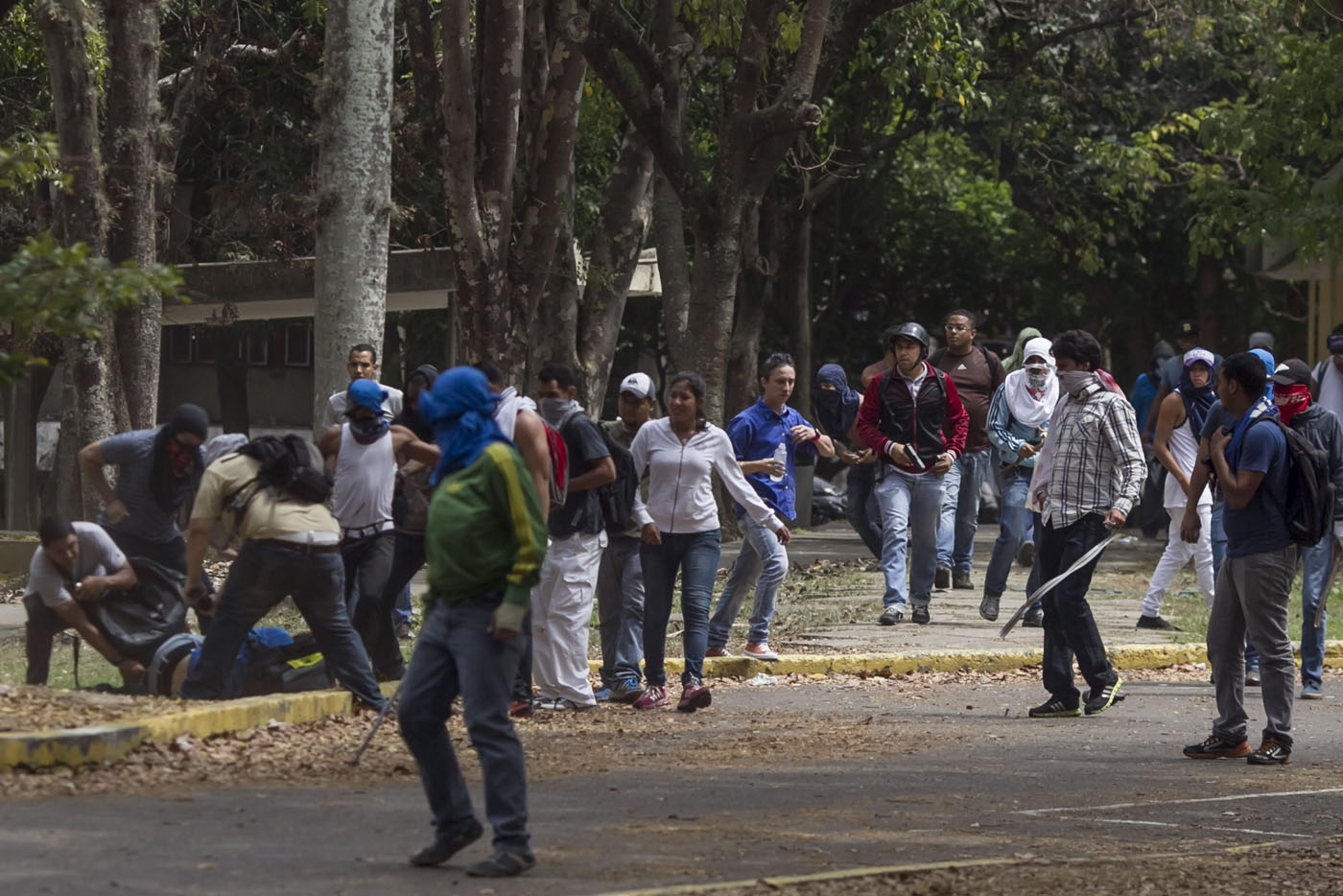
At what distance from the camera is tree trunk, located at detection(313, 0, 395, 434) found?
13.0 metres

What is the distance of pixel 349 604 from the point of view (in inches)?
425

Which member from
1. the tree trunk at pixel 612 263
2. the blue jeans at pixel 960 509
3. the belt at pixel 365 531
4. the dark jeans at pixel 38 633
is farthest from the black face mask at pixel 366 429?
the tree trunk at pixel 612 263

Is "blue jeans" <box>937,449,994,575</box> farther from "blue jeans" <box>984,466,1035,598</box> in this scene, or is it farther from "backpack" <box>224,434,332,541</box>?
"backpack" <box>224,434,332,541</box>

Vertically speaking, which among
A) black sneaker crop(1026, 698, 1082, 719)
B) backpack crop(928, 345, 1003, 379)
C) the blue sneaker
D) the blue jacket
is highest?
backpack crop(928, 345, 1003, 379)

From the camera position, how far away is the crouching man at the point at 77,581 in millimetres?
10219

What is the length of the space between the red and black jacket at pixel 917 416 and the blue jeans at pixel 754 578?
213 cm

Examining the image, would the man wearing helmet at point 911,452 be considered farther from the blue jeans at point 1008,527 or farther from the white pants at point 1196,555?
the white pants at point 1196,555

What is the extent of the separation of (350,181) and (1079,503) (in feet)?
16.7

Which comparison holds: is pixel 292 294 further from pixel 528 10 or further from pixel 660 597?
pixel 660 597

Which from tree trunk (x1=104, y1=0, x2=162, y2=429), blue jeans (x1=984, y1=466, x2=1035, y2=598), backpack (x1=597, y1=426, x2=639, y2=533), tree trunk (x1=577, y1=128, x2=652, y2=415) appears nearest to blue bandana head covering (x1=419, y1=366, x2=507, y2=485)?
backpack (x1=597, y1=426, x2=639, y2=533)

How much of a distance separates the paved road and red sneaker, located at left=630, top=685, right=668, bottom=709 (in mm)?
455

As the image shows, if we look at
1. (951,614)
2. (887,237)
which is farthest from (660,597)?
(887,237)

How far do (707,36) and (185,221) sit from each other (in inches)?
347

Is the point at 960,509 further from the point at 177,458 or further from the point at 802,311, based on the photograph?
the point at 802,311
